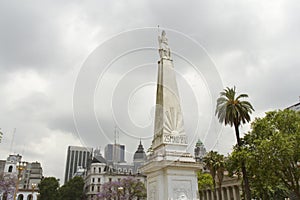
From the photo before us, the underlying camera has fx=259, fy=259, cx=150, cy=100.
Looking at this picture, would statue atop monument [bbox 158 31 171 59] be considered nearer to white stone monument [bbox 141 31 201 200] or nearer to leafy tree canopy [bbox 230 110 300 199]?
white stone monument [bbox 141 31 201 200]

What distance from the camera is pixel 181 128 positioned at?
556 inches

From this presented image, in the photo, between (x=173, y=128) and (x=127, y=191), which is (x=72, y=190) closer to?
(x=127, y=191)

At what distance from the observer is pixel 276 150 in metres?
20.5

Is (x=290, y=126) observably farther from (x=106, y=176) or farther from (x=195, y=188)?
(x=106, y=176)

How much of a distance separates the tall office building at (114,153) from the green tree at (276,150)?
45.9ft

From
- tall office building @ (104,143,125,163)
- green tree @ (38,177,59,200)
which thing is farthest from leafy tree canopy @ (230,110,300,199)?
A: green tree @ (38,177,59,200)

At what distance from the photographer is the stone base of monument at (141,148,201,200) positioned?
39.6 ft

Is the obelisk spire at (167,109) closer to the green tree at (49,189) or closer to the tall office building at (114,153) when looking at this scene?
the tall office building at (114,153)

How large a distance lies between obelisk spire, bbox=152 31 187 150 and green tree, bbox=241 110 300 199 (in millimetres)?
10399

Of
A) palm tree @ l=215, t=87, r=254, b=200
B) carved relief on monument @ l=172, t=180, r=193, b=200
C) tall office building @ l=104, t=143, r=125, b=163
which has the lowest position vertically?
carved relief on monument @ l=172, t=180, r=193, b=200

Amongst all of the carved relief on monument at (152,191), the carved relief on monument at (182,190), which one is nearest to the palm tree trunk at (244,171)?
the carved relief on monument at (182,190)

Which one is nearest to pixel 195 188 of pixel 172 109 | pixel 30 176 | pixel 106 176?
pixel 172 109

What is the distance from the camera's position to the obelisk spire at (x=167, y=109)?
13.7 meters

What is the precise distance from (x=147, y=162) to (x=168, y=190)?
2165mm
